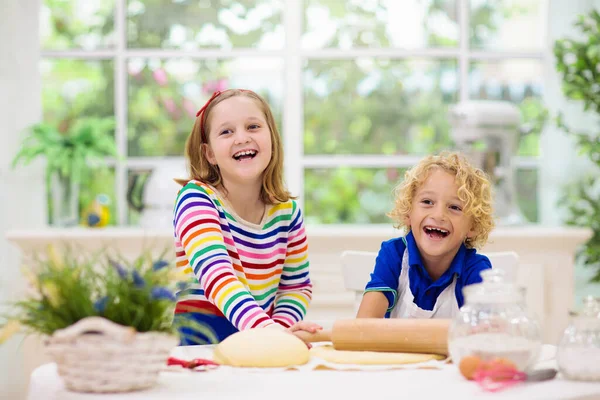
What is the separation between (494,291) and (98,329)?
50 cm

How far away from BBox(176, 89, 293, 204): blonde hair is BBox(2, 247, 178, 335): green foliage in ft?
2.68

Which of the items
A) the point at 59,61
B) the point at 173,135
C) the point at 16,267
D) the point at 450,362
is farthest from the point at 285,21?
the point at 450,362

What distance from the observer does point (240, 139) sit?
1.71 metres

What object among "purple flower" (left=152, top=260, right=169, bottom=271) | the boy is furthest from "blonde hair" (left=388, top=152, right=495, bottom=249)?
"purple flower" (left=152, top=260, right=169, bottom=271)

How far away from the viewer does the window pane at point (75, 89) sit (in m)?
3.76

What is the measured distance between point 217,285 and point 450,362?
48 cm

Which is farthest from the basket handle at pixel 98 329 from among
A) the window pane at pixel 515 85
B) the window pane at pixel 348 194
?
the window pane at pixel 515 85

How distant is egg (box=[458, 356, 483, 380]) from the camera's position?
1.04 meters

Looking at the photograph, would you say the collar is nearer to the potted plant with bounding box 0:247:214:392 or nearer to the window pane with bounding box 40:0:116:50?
the potted plant with bounding box 0:247:214:392

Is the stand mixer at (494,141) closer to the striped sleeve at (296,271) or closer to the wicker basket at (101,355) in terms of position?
the striped sleeve at (296,271)

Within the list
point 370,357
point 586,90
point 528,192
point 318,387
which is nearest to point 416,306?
point 370,357

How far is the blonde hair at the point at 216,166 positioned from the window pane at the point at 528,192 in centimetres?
226

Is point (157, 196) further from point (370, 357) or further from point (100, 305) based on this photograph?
point (100, 305)

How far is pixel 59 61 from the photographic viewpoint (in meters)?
3.78
